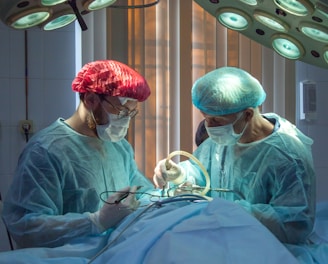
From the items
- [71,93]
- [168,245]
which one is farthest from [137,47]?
[168,245]

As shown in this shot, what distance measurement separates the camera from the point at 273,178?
183cm

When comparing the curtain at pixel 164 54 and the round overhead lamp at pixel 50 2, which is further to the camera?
the curtain at pixel 164 54

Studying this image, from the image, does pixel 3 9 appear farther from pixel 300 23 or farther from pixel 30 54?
pixel 30 54

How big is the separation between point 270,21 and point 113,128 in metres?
0.71

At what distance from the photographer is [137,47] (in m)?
2.56

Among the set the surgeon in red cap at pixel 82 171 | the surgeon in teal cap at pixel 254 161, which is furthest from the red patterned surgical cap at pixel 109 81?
the surgeon in teal cap at pixel 254 161

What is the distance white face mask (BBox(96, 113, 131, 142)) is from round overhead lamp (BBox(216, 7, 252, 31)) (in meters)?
0.54

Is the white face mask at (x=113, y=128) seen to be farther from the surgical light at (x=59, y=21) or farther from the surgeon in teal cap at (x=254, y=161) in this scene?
the surgical light at (x=59, y=21)

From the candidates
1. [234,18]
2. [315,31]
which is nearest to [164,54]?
[234,18]

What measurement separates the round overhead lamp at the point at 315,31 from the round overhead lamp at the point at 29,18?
26.2 inches

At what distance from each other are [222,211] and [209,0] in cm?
59

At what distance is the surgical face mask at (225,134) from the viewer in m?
1.91

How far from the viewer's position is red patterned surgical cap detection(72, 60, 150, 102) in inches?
70.5

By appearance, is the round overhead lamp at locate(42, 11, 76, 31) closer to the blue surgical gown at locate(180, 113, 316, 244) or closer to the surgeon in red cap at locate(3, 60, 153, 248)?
the surgeon in red cap at locate(3, 60, 153, 248)
